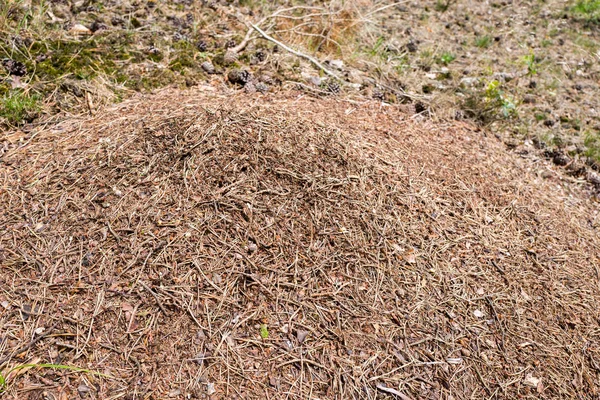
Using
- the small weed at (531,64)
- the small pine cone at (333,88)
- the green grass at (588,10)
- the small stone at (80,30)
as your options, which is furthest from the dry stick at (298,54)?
the green grass at (588,10)

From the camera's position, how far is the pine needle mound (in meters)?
1.67

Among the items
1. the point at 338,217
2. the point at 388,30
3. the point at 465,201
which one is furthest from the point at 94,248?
the point at 388,30

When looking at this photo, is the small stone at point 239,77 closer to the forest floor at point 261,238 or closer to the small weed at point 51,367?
the forest floor at point 261,238

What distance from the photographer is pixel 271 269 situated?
6.26 ft

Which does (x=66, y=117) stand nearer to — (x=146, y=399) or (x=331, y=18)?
(x=146, y=399)

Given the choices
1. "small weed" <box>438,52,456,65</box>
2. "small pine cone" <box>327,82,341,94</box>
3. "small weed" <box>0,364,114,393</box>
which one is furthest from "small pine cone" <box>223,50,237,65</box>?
"small weed" <box>0,364,114,393</box>

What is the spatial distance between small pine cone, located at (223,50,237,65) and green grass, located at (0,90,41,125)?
1.33 metres

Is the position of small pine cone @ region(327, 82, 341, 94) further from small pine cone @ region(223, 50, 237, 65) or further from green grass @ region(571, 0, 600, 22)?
green grass @ region(571, 0, 600, 22)

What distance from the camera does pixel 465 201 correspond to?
7.99ft

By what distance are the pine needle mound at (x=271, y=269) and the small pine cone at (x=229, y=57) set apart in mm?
888

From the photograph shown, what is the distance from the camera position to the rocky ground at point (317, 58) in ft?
9.46

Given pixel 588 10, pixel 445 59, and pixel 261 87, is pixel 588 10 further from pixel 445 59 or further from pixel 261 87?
pixel 261 87

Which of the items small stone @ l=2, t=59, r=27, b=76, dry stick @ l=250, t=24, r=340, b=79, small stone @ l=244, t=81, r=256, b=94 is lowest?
small stone @ l=2, t=59, r=27, b=76

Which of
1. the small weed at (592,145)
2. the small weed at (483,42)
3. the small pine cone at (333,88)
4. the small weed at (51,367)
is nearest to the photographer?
the small weed at (51,367)
